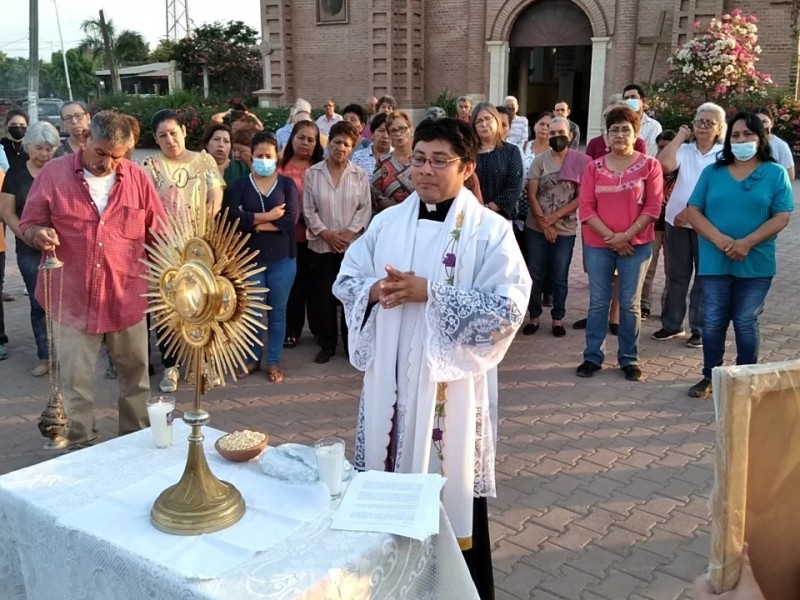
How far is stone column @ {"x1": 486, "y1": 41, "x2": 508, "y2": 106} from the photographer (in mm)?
20406

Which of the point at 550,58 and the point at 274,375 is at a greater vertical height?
the point at 550,58

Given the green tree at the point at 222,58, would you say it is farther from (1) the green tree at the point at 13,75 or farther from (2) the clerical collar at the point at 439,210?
(2) the clerical collar at the point at 439,210

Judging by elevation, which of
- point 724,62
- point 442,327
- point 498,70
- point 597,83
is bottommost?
point 442,327

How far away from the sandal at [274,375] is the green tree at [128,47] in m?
57.3

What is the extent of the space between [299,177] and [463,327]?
418cm

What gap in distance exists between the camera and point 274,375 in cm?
609

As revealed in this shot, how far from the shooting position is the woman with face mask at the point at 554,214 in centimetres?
695

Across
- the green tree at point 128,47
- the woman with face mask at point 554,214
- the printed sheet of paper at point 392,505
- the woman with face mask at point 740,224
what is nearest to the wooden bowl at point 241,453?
the printed sheet of paper at point 392,505

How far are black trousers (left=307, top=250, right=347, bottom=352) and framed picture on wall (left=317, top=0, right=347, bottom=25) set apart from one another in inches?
678

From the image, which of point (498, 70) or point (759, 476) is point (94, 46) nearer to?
point (498, 70)

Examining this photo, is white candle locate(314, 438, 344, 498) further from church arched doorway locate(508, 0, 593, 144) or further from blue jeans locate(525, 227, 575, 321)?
church arched doorway locate(508, 0, 593, 144)

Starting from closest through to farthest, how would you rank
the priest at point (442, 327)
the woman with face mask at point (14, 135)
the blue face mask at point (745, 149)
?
the priest at point (442, 327) < the blue face mask at point (745, 149) < the woman with face mask at point (14, 135)

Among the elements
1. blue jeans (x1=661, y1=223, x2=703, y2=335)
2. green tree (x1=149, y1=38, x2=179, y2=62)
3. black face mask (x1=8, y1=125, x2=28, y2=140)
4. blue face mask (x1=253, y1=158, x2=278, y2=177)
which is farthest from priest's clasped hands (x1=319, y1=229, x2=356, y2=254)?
green tree (x1=149, y1=38, x2=179, y2=62)

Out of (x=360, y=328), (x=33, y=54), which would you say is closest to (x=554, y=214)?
(x=360, y=328)
